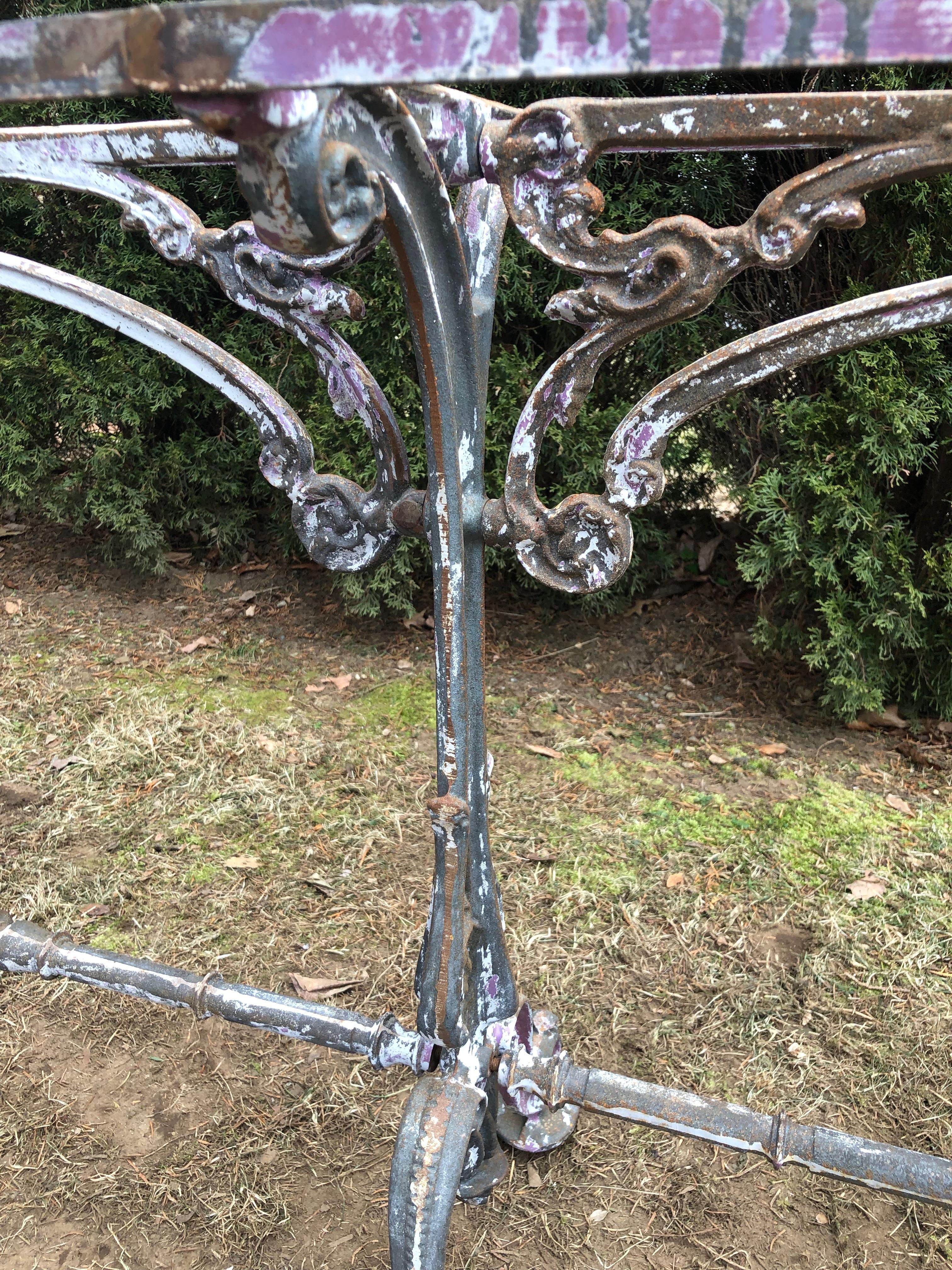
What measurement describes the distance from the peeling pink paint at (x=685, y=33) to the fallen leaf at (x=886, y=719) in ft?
9.55

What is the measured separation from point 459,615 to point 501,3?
0.77 meters

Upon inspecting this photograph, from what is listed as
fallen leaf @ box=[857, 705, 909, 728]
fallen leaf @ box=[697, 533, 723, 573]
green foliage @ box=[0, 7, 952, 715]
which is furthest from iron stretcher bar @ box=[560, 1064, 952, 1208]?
fallen leaf @ box=[697, 533, 723, 573]

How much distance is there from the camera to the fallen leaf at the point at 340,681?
355 centimetres

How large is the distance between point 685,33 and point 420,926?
7.01 ft

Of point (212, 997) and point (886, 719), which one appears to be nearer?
point (212, 997)

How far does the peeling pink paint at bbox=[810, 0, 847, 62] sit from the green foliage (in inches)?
91.5

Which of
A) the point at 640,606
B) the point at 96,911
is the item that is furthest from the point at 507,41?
the point at 640,606

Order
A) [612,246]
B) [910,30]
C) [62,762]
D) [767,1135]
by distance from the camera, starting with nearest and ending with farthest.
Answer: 1. [910,30]
2. [612,246]
3. [767,1135]
4. [62,762]

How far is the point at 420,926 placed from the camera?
246cm

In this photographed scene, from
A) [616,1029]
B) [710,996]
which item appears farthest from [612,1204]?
[710,996]

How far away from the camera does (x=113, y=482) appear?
3.90 m

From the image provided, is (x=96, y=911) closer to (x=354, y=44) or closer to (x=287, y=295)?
(x=287, y=295)

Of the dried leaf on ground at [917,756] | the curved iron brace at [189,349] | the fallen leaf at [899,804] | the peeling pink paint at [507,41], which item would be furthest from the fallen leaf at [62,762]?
the peeling pink paint at [507,41]

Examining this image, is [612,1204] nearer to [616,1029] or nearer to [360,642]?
[616,1029]
